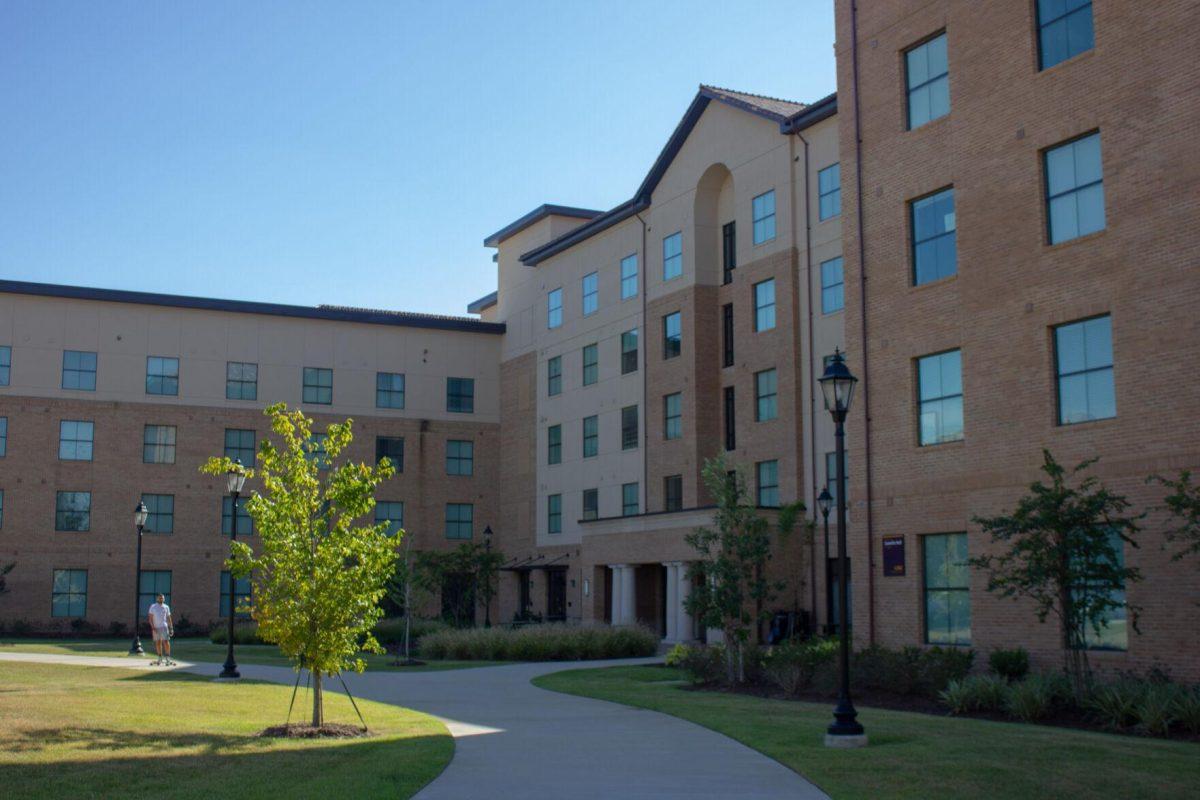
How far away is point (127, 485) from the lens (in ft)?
179

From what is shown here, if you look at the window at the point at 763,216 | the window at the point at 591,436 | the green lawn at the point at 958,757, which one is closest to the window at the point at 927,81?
the green lawn at the point at 958,757

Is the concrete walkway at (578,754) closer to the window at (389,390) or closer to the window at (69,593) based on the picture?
the window at (69,593)

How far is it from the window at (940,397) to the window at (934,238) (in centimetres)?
170

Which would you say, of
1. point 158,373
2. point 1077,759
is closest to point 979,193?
point 1077,759

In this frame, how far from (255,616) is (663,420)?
3172 cm

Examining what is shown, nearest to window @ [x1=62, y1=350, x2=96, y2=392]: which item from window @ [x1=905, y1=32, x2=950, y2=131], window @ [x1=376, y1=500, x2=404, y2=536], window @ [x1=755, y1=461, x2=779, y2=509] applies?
window @ [x1=376, y1=500, x2=404, y2=536]

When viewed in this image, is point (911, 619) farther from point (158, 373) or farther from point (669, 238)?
point (158, 373)

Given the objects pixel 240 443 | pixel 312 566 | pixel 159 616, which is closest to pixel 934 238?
pixel 312 566

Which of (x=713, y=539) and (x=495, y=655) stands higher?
(x=713, y=539)

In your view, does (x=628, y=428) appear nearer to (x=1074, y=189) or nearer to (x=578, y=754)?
(x=1074, y=189)

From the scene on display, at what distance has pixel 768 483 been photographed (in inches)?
1625

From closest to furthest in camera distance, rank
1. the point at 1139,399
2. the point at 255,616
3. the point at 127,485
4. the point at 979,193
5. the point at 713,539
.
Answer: the point at 255,616 → the point at 1139,399 → the point at 979,193 → the point at 713,539 → the point at 127,485

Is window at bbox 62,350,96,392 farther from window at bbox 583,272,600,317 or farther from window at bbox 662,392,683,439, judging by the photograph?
window at bbox 662,392,683,439

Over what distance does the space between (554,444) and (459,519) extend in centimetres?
763
